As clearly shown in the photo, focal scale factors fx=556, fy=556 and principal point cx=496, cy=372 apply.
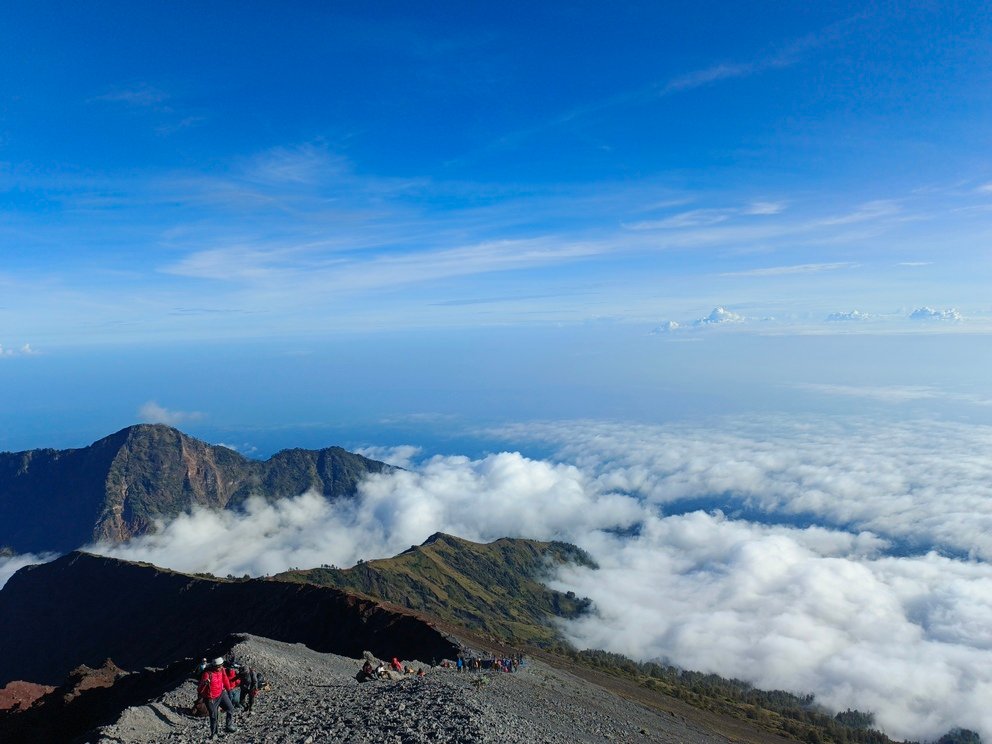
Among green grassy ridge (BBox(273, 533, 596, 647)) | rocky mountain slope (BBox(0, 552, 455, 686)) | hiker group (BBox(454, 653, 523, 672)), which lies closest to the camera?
hiker group (BBox(454, 653, 523, 672))

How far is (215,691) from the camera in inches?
698

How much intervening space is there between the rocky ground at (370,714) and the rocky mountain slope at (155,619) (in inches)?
755

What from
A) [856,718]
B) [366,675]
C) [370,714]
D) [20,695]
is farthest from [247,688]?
[856,718]

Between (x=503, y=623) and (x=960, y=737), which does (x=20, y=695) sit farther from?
(x=960, y=737)

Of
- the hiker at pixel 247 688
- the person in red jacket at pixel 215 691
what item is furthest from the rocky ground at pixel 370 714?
the person in red jacket at pixel 215 691

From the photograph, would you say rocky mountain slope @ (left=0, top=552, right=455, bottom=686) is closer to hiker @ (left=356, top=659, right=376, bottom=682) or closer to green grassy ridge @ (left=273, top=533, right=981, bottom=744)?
Answer: hiker @ (left=356, top=659, right=376, bottom=682)

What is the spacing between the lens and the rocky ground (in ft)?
61.2

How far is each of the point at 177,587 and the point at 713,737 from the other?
8571cm

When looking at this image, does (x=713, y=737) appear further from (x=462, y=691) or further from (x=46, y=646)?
(x=46, y=646)

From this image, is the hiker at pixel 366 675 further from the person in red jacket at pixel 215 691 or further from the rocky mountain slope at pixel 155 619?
the rocky mountain slope at pixel 155 619

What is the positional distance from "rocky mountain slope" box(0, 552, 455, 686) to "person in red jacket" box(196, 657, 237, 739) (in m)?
32.8

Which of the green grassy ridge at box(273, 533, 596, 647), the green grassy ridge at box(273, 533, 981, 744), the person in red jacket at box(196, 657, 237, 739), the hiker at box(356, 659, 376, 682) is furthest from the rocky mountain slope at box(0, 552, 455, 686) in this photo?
the green grassy ridge at box(273, 533, 596, 647)

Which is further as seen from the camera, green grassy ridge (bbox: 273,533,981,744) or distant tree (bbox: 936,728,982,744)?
distant tree (bbox: 936,728,982,744)

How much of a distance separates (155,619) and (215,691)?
87.2m
